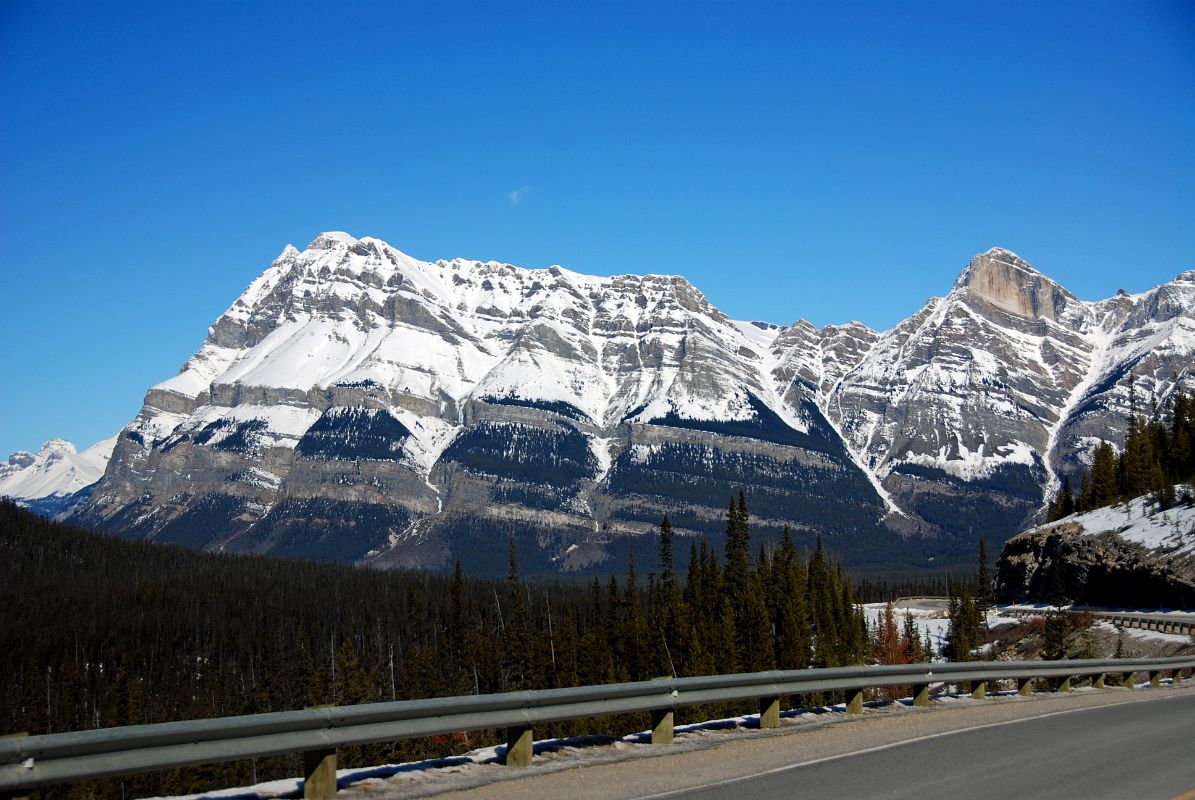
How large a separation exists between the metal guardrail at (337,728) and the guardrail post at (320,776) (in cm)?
1

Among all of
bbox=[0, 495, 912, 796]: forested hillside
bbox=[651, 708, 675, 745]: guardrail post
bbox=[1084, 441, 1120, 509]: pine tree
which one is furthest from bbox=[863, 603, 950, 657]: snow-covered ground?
bbox=[651, 708, 675, 745]: guardrail post

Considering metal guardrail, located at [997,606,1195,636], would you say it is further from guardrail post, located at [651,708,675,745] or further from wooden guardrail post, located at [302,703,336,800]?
wooden guardrail post, located at [302,703,336,800]

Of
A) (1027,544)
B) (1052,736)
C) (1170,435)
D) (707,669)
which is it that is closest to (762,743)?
(1052,736)

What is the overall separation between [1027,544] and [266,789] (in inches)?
5515

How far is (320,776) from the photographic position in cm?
1361

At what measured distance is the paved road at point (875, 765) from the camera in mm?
15008

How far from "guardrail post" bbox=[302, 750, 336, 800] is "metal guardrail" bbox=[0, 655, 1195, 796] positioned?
0.5 inches

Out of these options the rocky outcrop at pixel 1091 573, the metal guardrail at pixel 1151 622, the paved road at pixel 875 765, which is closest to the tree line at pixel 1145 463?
the rocky outcrop at pixel 1091 573

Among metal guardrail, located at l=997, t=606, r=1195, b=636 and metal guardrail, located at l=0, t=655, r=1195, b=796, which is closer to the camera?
metal guardrail, located at l=0, t=655, r=1195, b=796

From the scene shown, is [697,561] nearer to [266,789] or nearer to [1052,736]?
[1052,736]

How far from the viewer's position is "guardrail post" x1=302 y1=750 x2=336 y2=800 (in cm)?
1354

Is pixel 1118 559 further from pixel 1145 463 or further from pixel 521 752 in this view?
pixel 521 752

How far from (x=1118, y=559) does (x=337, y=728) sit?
111 metres

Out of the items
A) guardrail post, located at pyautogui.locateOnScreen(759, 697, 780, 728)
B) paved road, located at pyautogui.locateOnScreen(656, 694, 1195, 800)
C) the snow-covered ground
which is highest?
guardrail post, located at pyautogui.locateOnScreen(759, 697, 780, 728)
